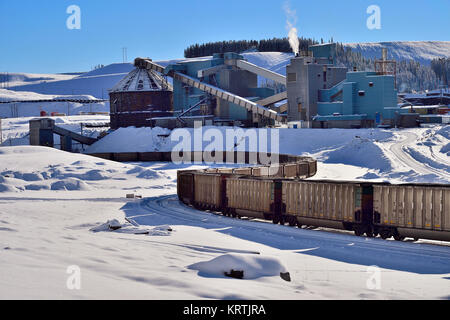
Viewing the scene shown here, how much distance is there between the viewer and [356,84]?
8181 centimetres

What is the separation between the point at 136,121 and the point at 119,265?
8584 centimetres

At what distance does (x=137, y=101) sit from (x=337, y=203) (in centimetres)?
7789

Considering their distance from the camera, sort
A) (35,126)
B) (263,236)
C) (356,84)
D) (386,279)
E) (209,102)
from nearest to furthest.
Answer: (386,279)
(263,236)
(356,84)
(35,126)
(209,102)

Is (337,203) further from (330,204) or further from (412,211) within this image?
(412,211)

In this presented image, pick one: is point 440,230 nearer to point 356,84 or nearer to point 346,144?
point 346,144

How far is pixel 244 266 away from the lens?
16.8 meters

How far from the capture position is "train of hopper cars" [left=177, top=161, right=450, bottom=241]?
2455cm

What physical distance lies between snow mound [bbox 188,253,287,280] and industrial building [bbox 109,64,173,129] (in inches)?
3332

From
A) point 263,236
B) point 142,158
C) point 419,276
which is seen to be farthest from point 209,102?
point 419,276

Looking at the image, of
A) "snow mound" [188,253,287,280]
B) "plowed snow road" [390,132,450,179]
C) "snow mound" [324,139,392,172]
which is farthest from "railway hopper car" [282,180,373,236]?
"snow mound" [324,139,392,172]

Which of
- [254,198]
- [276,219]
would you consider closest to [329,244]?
[276,219]

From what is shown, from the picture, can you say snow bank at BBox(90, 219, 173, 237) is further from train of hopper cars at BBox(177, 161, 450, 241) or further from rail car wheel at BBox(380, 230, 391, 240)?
rail car wheel at BBox(380, 230, 391, 240)

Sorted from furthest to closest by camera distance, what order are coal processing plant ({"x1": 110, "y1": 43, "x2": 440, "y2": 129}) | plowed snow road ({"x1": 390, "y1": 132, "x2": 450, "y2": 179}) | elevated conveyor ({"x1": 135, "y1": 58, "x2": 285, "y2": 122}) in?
elevated conveyor ({"x1": 135, "y1": 58, "x2": 285, "y2": 122}), coal processing plant ({"x1": 110, "y1": 43, "x2": 440, "y2": 129}), plowed snow road ({"x1": 390, "y1": 132, "x2": 450, "y2": 179})

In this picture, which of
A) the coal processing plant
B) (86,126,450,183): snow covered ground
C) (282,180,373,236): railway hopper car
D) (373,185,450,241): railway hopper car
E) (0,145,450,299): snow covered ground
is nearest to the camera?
(0,145,450,299): snow covered ground
